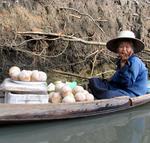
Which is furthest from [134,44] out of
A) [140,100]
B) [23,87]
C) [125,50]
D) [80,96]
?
[23,87]

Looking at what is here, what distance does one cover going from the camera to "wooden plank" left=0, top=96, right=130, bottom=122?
4.03 m

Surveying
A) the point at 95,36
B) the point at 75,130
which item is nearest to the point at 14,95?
the point at 75,130

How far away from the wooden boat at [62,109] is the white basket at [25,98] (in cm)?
11

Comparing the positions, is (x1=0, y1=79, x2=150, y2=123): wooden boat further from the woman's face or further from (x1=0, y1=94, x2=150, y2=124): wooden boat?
the woman's face

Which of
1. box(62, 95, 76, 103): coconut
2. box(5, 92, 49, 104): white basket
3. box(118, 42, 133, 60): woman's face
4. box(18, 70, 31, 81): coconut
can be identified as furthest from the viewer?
box(118, 42, 133, 60): woman's face

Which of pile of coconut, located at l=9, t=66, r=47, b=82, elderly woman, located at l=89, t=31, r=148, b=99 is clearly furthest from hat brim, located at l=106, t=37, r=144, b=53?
pile of coconut, located at l=9, t=66, r=47, b=82

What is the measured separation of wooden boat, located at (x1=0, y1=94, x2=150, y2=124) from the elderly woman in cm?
13

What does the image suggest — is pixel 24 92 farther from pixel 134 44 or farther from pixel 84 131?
pixel 134 44

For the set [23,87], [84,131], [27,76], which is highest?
[27,76]

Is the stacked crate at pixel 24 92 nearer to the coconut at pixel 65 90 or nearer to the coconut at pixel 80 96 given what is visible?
the coconut at pixel 65 90

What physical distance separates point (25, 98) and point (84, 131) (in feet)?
2.39

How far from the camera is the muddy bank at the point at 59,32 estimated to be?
6.39 metres

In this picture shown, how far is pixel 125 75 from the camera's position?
15.8 ft

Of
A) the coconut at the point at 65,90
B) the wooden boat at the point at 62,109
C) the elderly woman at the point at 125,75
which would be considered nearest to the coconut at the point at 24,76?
the wooden boat at the point at 62,109
